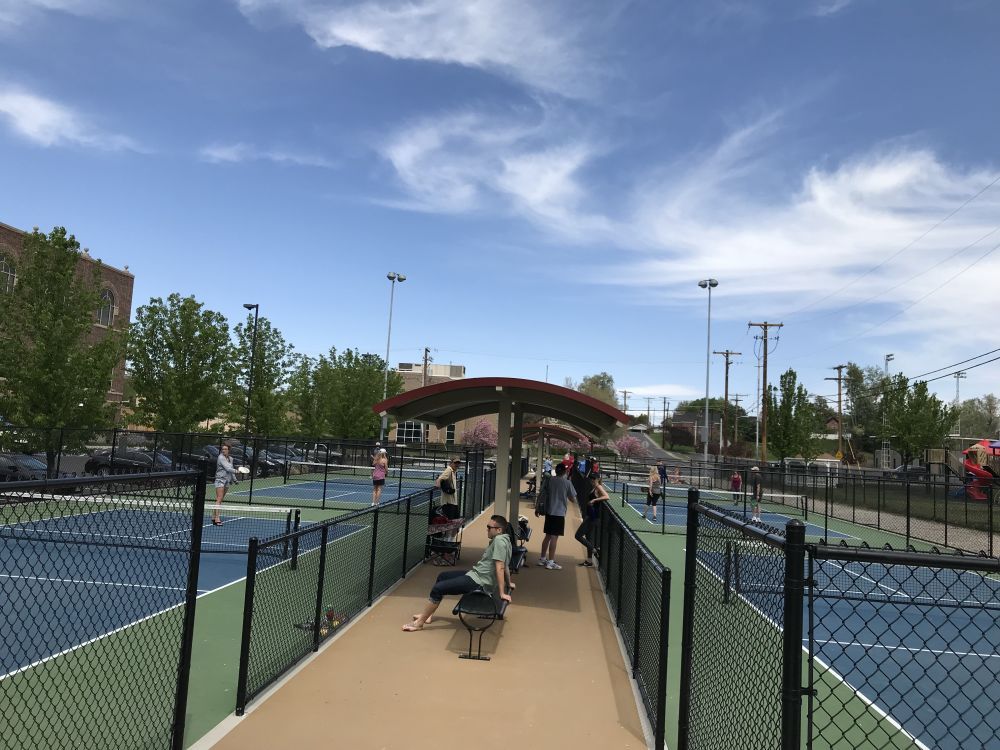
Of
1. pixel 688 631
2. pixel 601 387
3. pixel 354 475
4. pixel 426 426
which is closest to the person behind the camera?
pixel 688 631

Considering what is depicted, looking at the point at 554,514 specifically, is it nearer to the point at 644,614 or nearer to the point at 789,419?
the point at 644,614

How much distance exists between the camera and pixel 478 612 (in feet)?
24.1

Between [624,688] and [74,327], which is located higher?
[74,327]

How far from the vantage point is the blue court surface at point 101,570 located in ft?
18.0

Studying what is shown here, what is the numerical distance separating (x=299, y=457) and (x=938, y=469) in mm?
43174

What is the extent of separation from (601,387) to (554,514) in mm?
140664

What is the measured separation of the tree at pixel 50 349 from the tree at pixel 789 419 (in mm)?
48120

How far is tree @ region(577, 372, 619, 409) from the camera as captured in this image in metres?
131

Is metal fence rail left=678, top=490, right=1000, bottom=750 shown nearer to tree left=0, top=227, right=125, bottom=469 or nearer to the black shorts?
the black shorts

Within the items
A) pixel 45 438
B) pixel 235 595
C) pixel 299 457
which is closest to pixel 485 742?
pixel 235 595

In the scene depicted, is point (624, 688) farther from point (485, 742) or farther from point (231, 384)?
point (231, 384)

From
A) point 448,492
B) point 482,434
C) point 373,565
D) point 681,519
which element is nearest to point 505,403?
point 448,492

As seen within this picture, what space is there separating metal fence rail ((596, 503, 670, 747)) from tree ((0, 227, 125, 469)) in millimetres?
18129

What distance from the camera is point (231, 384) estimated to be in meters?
31.0
